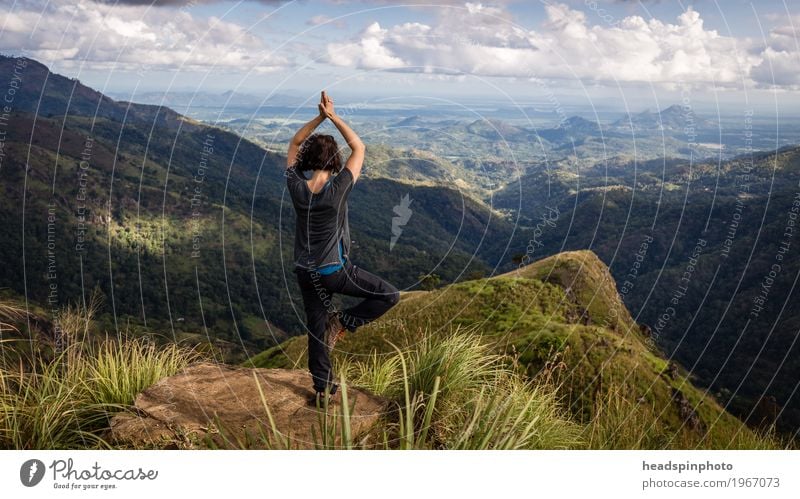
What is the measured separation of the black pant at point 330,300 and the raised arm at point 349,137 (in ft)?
3.43

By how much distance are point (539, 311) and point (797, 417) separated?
3793 cm

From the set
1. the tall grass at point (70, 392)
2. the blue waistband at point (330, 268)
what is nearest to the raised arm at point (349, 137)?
the blue waistband at point (330, 268)

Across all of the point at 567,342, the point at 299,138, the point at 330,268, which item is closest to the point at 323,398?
the point at 330,268

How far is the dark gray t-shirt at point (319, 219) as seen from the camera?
6.12m

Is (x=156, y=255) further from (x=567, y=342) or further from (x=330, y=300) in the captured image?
(x=330, y=300)

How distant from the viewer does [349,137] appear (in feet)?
20.9

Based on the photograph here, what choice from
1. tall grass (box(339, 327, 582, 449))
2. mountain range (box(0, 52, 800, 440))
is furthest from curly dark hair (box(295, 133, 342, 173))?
mountain range (box(0, 52, 800, 440))

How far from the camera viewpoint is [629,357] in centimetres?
2300

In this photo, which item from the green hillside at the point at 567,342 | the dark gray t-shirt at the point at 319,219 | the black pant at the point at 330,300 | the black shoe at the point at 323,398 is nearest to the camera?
the dark gray t-shirt at the point at 319,219

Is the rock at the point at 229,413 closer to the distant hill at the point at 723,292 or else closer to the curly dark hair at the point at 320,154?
the curly dark hair at the point at 320,154

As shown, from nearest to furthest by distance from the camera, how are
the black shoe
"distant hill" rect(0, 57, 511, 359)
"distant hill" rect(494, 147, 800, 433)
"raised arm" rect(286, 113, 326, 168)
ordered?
1. "raised arm" rect(286, 113, 326, 168)
2. the black shoe
3. "distant hill" rect(494, 147, 800, 433)
4. "distant hill" rect(0, 57, 511, 359)

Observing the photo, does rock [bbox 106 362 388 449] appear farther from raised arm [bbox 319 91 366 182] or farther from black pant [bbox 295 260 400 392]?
raised arm [bbox 319 91 366 182]

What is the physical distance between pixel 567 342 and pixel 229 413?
644 inches

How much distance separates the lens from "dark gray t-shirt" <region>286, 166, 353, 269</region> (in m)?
6.12
